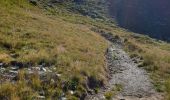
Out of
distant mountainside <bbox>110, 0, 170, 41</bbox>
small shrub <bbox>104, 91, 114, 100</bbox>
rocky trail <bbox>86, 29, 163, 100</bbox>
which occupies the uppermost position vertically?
small shrub <bbox>104, 91, 114, 100</bbox>

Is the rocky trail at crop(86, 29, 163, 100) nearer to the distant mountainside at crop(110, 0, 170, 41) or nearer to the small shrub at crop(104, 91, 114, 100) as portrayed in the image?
the small shrub at crop(104, 91, 114, 100)

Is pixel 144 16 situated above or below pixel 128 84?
below

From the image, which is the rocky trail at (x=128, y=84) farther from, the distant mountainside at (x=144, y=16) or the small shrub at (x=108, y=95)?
the distant mountainside at (x=144, y=16)

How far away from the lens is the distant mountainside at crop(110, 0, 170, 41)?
10500 cm

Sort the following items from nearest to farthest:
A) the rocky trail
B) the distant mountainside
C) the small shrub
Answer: the small shrub → the rocky trail → the distant mountainside

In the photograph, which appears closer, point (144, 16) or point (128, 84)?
point (128, 84)

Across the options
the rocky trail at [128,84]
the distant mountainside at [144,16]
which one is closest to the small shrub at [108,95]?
the rocky trail at [128,84]

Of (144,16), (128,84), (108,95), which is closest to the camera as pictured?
(108,95)

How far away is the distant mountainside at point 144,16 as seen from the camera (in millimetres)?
105000

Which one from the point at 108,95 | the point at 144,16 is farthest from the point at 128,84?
the point at 144,16

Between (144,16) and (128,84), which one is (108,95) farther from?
(144,16)

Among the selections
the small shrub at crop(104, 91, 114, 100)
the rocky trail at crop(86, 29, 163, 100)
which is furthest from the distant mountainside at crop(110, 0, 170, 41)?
the small shrub at crop(104, 91, 114, 100)

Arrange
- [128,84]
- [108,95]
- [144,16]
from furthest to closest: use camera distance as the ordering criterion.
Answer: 1. [144,16]
2. [128,84]
3. [108,95]

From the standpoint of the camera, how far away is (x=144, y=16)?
11375 centimetres
